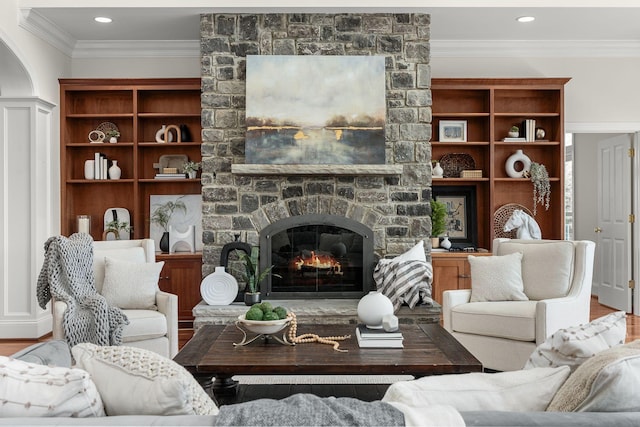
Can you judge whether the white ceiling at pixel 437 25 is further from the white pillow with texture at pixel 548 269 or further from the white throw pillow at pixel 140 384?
the white throw pillow at pixel 140 384

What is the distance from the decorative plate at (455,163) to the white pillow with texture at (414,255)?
5.01 feet

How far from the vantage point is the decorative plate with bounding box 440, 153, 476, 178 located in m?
6.60

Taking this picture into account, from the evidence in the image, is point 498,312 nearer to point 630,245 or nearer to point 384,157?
point 384,157

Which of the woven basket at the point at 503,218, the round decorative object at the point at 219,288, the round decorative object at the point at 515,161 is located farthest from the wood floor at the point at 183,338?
the round decorative object at the point at 515,161

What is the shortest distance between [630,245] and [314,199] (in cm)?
376

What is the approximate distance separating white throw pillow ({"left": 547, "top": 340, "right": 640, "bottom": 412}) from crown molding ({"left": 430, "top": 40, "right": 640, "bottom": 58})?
551 centimetres

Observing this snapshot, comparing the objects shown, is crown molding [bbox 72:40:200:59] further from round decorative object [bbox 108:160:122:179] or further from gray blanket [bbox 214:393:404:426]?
gray blanket [bbox 214:393:404:426]

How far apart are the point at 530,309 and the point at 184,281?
11.1 feet

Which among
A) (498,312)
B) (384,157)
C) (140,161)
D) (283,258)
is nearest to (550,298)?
(498,312)

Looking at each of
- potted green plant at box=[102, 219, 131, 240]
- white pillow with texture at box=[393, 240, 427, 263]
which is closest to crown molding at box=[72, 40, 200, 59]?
potted green plant at box=[102, 219, 131, 240]

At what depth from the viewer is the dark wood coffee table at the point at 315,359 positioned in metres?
2.85

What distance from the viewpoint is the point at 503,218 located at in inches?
259

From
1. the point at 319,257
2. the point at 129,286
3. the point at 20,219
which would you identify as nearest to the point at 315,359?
the point at 129,286

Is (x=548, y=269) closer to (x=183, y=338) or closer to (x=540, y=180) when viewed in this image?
(x=540, y=180)
